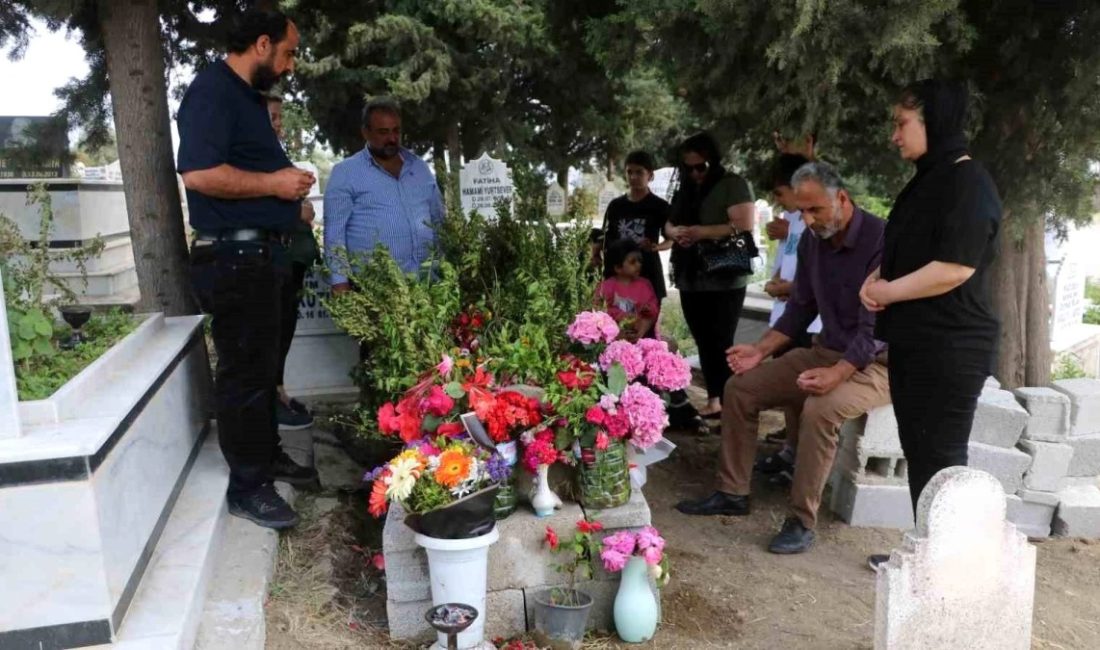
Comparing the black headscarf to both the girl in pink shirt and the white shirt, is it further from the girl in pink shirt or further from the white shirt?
the girl in pink shirt

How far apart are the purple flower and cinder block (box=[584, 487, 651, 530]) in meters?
0.36

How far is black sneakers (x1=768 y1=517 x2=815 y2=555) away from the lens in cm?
362

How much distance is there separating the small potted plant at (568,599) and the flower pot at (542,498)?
0.27 ft

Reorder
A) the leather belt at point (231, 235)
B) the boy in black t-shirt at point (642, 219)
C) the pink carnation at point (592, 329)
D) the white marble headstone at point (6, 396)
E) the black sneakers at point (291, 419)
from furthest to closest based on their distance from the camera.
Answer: the boy in black t-shirt at point (642, 219) < the black sneakers at point (291, 419) < the pink carnation at point (592, 329) < the leather belt at point (231, 235) < the white marble headstone at point (6, 396)

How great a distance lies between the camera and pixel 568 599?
2.80 meters

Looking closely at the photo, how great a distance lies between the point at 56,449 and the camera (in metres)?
2.05

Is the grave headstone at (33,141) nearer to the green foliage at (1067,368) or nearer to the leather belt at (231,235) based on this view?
the leather belt at (231,235)

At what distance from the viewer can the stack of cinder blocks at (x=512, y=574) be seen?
277 centimetres

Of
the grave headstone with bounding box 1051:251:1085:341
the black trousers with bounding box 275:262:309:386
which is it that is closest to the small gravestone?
the black trousers with bounding box 275:262:309:386

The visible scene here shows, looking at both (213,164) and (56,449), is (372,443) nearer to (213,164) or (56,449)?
(213,164)

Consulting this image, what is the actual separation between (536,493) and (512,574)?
0.94 feet

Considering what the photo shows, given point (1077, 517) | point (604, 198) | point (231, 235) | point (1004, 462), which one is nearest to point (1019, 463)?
point (1004, 462)

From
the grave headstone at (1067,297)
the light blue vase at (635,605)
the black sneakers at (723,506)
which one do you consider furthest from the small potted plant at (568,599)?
the grave headstone at (1067,297)

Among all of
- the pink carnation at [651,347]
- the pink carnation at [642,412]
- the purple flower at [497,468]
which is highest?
the pink carnation at [651,347]
